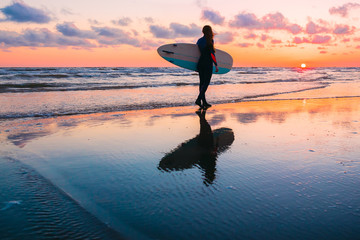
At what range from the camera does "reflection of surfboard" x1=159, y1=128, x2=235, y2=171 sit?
11.8 feet

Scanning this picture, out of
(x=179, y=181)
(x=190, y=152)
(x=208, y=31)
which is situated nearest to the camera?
(x=179, y=181)

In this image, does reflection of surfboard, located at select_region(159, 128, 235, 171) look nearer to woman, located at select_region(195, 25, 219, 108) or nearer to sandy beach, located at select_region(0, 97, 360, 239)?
sandy beach, located at select_region(0, 97, 360, 239)

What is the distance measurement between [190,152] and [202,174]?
954 mm

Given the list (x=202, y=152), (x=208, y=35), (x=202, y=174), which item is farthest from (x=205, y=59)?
(x=202, y=174)

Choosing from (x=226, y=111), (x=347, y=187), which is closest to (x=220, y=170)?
(x=347, y=187)

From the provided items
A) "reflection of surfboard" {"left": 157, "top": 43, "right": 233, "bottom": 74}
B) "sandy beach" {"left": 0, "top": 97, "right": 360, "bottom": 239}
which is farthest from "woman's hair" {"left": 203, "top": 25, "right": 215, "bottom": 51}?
"sandy beach" {"left": 0, "top": 97, "right": 360, "bottom": 239}

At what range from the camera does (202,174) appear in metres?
3.28

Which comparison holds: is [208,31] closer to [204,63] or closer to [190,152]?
[204,63]

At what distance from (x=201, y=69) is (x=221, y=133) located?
12.5 ft

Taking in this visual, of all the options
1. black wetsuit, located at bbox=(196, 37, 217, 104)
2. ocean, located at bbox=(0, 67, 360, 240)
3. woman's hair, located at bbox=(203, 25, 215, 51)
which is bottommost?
ocean, located at bbox=(0, 67, 360, 240)

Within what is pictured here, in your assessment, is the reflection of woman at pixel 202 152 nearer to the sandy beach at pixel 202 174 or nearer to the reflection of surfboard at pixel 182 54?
the sandy beach at pixel 202 174

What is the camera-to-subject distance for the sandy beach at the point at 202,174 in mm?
2189

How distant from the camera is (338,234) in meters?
2.05

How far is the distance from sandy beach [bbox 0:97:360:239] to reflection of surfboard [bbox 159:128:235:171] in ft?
0.05
